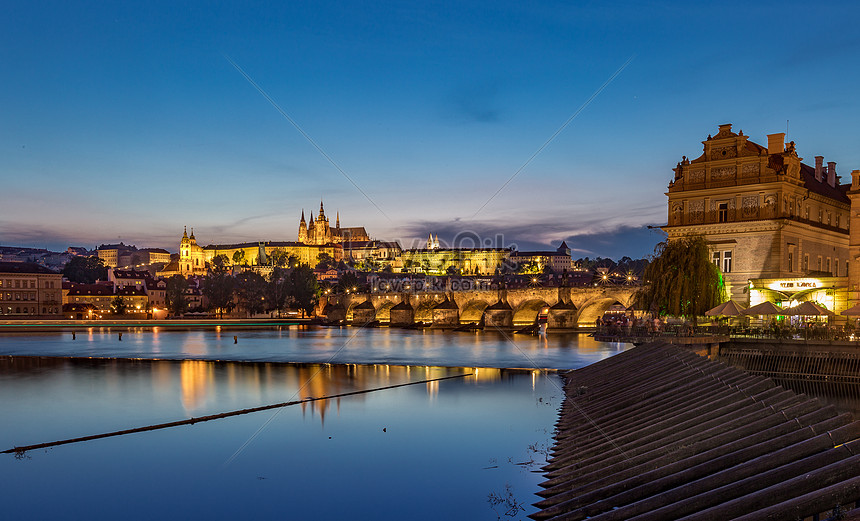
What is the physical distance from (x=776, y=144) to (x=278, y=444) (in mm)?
32808

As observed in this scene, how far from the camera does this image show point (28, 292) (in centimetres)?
10925

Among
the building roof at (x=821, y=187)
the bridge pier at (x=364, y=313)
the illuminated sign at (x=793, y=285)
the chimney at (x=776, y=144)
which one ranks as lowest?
the bridge pier at (x=364, y=313)

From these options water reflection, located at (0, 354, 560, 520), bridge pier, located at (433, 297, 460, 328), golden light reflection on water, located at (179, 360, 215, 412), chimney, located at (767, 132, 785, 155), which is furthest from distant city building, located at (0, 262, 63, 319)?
chimney, located at (767, 132, 785, 155)

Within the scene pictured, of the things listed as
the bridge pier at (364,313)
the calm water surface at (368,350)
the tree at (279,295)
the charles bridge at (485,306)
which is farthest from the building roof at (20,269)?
the bridge pier at (364,313)

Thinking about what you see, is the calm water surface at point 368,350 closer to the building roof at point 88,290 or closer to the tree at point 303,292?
the tree at point 303,292

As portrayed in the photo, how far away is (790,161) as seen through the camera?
37.2m

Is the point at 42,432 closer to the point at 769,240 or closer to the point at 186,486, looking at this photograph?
the point at 186,486

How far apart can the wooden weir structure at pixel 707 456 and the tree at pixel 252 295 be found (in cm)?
11507

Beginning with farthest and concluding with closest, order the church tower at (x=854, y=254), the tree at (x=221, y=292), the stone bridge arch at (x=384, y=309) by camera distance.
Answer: the tree at (x=221, y=292), the stone bridge arch at (x=384, y=309), the church tower at (x=854, y=254)

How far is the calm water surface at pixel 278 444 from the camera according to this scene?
16.3 meters

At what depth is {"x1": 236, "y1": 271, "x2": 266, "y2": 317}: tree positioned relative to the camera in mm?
130000

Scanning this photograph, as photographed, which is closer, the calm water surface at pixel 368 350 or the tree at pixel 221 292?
the calm water surface at pixel 368 350

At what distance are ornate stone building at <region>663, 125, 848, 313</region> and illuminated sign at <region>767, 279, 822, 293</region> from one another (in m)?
0.05

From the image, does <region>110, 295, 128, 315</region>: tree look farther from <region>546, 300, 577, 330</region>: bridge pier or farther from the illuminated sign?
the illuminated sign
